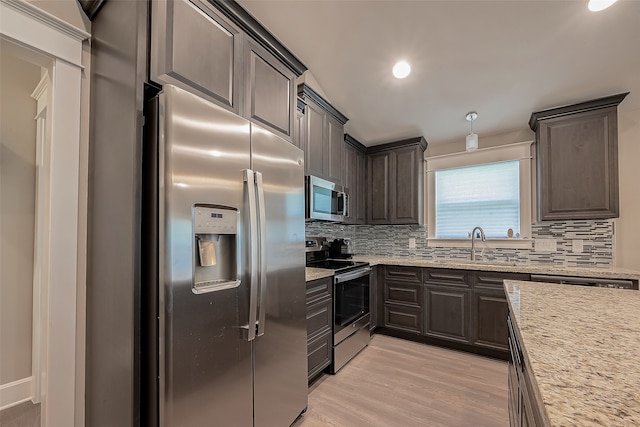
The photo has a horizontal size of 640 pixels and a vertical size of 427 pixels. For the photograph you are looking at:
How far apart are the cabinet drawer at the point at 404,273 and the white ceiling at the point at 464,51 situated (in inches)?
70.8

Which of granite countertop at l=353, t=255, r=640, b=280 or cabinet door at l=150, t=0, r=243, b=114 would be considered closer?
cabinet door at l=150, t=0, r=243, b=114

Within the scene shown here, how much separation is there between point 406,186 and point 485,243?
117cm

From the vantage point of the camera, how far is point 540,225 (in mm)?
3076

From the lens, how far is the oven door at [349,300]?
8.13 ft

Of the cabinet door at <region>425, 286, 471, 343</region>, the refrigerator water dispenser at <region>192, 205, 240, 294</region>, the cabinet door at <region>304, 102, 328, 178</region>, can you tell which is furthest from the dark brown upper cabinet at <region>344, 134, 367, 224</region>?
the refrigerator water dispenser at <region>192, 205, 240, 294</region>

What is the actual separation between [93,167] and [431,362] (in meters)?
3.06

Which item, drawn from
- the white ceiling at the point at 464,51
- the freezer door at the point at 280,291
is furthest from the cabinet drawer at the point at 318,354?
the white ceiling at the point at 464,51

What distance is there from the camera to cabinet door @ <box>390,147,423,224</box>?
11.7 ft

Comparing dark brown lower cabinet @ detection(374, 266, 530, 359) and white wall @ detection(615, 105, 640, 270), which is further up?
white wall @ detection(615, 105, 640, 270)

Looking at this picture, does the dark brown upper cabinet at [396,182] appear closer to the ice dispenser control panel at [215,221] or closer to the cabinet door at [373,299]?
the cabinet door at [373,299]

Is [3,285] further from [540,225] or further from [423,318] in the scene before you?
[540,225]

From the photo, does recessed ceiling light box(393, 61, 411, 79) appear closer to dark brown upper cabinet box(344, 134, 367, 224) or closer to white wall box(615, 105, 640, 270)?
dark brown upper cabinet box(344, 134, 367, 224)

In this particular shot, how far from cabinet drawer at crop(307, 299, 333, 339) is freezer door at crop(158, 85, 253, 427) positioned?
0.79 meters

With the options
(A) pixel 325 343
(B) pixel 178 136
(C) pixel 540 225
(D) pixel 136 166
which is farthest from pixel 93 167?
(C) pixel 540 225
